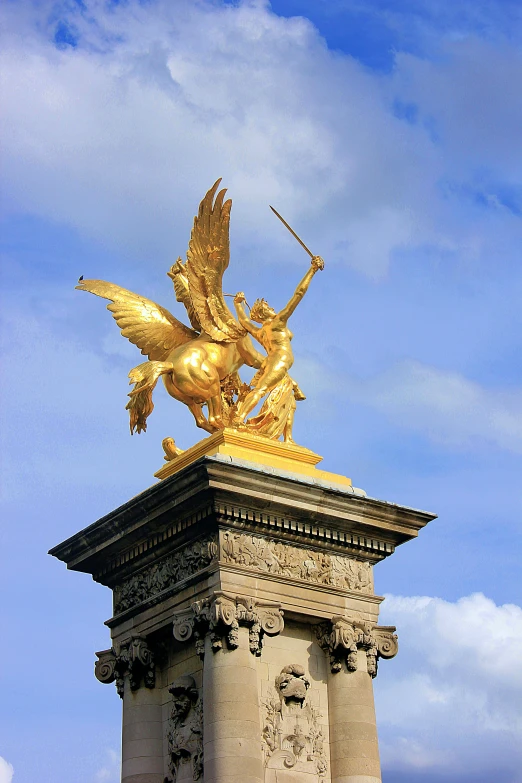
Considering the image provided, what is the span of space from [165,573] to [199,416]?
2.97m

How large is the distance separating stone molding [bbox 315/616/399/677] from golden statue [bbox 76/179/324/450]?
3.42m

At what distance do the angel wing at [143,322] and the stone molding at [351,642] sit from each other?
19.2ft

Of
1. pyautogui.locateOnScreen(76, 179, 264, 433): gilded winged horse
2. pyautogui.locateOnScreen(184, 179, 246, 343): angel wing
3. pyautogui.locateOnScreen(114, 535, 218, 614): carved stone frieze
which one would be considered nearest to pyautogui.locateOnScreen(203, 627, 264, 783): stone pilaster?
pyautogui.locateOnScreen(114, 535, 218, 614): carved stone frieze

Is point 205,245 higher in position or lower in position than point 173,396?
higher

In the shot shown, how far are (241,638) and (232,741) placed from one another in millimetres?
1640

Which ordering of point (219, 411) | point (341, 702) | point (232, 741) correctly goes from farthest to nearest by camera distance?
point (219, 411) → point (341, 702) → point (232, 741)

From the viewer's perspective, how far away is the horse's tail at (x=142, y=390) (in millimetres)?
30406

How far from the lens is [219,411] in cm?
3061

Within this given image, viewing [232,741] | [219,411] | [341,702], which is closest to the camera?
[232,741]

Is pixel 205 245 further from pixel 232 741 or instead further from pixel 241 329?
pixel 232 741

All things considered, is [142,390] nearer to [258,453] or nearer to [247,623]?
[258,453]

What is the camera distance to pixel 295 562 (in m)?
28.9

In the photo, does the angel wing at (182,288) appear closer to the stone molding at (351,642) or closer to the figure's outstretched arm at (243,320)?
the figure's outstretched arm at (243,320)

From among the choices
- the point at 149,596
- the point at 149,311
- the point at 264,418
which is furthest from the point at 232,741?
the point at 149,311
